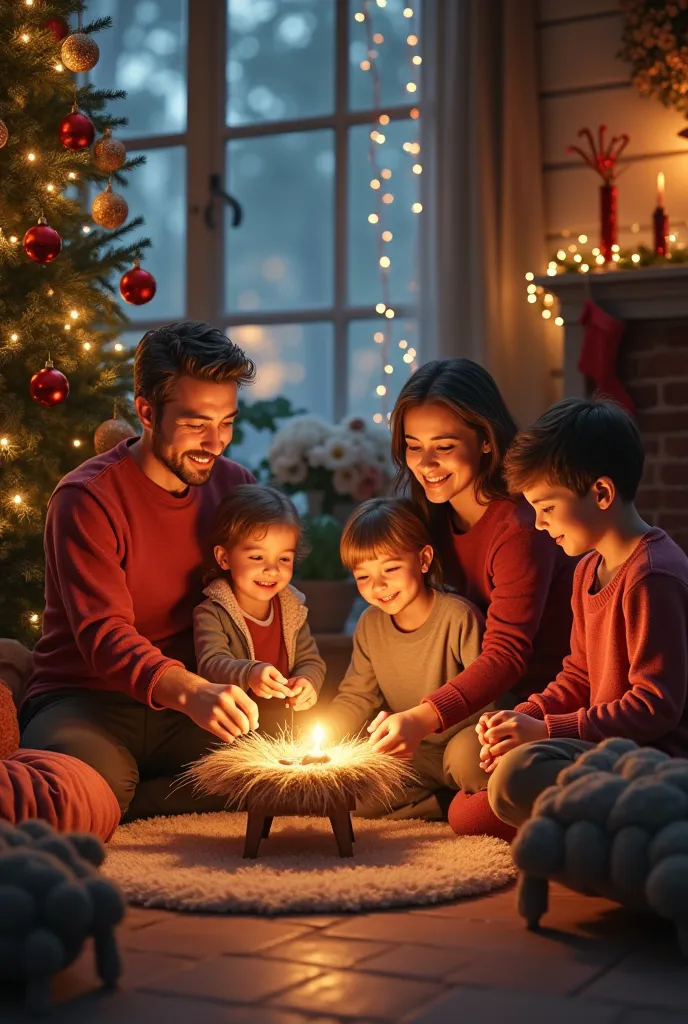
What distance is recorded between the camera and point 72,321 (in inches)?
130

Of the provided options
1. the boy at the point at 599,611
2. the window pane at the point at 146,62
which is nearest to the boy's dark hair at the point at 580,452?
Result: the boy at the point at 599,611

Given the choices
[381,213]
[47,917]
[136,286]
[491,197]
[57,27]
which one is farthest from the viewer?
[381,213]

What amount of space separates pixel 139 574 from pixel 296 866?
76cm

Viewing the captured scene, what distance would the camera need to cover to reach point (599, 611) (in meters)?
2.26

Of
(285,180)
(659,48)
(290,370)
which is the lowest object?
(290,370)

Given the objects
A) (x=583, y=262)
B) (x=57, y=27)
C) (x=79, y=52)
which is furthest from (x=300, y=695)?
(x=583, y=262)

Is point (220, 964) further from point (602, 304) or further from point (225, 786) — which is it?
point (602, 304)

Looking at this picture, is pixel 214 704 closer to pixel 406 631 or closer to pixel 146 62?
pixel 406 631

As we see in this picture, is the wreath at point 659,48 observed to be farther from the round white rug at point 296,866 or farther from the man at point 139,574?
the round white rug at point 296,866

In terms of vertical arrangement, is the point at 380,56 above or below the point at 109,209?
above

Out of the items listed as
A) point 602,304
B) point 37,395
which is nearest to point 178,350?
point 37,395

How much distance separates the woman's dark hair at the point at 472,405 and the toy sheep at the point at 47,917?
134cm

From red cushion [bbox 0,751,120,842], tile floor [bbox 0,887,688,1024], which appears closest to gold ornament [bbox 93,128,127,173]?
red cushion [bbox 0,751,120,842]

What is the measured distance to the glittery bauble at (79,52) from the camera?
3.02 meters
